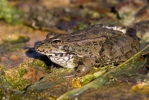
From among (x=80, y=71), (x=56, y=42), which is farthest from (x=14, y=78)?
(x=80, y=71)

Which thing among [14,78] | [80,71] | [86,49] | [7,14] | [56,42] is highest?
[7,14]

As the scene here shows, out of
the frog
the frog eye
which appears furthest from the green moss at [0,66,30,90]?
the frog eye

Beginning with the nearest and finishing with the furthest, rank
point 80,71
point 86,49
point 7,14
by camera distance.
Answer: point 80,71
point 86,49
point 7,14

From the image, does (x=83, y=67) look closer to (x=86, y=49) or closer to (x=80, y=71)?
(x=80, y=71)

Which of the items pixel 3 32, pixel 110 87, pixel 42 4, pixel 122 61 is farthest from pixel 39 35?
pixel 110 87

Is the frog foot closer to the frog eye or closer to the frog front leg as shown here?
the frog front leg

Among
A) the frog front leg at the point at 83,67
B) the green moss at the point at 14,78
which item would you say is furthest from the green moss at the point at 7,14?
the frog front leg at the point at 83,67

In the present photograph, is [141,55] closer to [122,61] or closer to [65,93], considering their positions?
[122,61]

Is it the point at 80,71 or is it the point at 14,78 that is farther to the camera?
the point at 14,78
